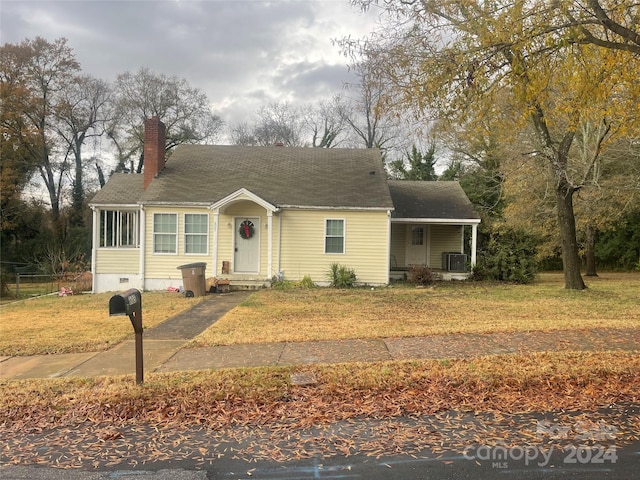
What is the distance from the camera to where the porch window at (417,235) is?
2094 cm

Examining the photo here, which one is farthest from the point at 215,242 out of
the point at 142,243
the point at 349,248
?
the point at 349,248

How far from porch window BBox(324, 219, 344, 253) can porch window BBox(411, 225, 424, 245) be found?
4.92 m

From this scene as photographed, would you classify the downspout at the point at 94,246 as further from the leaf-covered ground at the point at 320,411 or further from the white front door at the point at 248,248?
the leaf-covered ground at the point at 320,411

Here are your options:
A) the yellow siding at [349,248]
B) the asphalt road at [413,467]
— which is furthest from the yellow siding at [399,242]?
the asphalt road at [413,467]

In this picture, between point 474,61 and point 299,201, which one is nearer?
point 474,61

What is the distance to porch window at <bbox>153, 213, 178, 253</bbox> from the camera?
17234mm

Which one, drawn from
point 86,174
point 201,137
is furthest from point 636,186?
point 86,174

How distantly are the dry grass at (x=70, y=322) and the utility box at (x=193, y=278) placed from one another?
459mm

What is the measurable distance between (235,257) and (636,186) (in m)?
15.5

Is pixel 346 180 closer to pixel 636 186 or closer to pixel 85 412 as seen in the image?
pixel 636 186

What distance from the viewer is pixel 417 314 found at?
10.7 m

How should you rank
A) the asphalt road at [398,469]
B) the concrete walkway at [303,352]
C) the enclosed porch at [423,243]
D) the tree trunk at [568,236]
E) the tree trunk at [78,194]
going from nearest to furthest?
the asphalt road at [398,469], the concrete walkway at [303,352], the tree trunk at [568,236], the enclosed porch at [423,243], the tree trunk at [78,194]

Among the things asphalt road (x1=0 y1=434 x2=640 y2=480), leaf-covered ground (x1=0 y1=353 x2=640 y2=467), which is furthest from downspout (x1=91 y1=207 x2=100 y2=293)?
asphalt road (x1=0 y1=434 x2=640 y2=480)

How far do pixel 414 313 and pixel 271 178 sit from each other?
1001 centimetres
